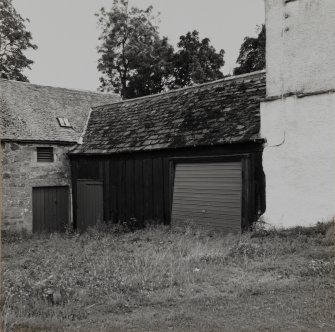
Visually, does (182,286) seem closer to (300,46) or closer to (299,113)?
(299,113)

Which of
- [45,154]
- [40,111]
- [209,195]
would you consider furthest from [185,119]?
[40,111]

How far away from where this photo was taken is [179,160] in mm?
14359

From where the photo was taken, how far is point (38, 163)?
59.5 ft

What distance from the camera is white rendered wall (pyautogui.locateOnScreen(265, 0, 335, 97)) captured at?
11250 mm

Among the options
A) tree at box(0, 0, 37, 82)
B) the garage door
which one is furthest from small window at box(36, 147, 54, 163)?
tree at box(0, 0, 37, 82)

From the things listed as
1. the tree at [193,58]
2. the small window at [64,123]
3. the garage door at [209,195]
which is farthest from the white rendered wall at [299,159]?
the tree at [193,58]

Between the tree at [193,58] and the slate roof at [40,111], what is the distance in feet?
53.2

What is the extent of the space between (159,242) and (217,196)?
2.60 meters

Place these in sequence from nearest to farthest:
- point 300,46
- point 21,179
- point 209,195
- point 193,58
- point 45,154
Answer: point 300,46 < point 209,195 < point 21,179 < point 45,154 < point 193,58

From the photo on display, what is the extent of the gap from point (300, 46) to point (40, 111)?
12.0 m

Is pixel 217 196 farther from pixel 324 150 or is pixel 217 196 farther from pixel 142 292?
pixel 142 292

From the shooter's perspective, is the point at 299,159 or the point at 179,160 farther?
the point at 179,160

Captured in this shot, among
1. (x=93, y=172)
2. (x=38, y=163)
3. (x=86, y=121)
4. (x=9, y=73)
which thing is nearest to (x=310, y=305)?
(x=93, y=172)

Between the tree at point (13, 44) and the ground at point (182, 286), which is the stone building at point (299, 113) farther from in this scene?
the tree at point (13, 44)
